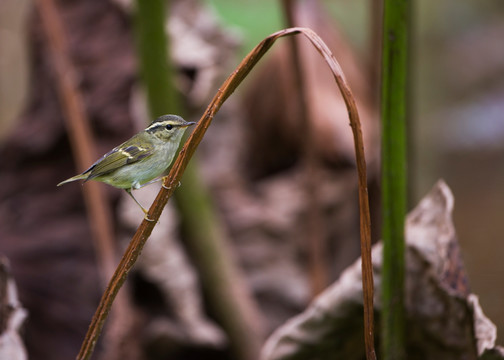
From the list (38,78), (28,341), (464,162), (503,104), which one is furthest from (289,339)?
(503,104)

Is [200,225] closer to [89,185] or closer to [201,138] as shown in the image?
[89,185]

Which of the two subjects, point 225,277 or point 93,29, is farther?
point 93,29

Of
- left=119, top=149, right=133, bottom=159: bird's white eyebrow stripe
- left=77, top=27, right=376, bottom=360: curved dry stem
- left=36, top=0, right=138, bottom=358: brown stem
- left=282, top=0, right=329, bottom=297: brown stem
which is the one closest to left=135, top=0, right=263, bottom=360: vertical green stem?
left=36, top=0, right=138, bottom=358: brown stem

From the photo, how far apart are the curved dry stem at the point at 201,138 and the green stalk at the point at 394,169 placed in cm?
21

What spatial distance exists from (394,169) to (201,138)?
0.29 metres

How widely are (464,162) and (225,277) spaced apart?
2.43 meters

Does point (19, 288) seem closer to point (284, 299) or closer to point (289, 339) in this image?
point (284, 299)

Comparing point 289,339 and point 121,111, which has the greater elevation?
point 121,111

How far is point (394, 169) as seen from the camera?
777mm

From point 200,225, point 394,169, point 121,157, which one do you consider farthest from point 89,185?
point 394,169

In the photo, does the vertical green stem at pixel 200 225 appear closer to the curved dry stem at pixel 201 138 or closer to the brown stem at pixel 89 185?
the brown stem at pixel 89 185

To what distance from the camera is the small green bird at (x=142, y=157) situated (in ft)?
2.35

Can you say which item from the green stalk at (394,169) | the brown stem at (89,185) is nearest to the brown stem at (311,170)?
the brown stem at (89,185)

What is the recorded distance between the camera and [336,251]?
2.39 m
